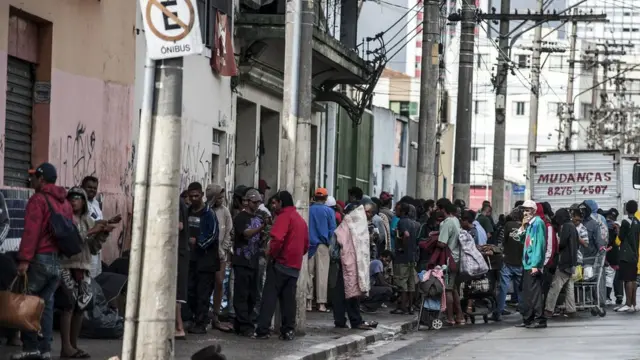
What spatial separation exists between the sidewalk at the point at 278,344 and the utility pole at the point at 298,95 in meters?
1.64

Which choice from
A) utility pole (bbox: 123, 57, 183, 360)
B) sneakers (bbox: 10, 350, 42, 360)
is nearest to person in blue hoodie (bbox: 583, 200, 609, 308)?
sneakers (bbox: 10, 350, 42, 360)

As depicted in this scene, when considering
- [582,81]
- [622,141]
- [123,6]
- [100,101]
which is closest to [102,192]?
[100,101]

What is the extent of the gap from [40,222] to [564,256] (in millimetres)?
11664

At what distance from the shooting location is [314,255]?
21938 millimetres

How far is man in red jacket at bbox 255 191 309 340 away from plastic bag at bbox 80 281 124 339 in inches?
77.2

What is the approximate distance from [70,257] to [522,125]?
93.1 m

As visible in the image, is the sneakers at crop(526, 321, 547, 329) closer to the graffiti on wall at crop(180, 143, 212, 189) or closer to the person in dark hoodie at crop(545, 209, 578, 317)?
the person in dark hoodie at crop(545, 209, 578, 317)

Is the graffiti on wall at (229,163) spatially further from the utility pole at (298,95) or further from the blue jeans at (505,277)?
the utility pole at (298,95)

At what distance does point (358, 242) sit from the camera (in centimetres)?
1905

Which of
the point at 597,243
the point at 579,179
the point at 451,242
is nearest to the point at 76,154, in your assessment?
the point at 451,242

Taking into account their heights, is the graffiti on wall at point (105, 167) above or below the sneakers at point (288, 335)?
above

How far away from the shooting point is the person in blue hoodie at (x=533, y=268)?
830 inches

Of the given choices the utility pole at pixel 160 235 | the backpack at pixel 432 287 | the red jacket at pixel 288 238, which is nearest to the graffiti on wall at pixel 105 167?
the red jacket at pixel 288 238

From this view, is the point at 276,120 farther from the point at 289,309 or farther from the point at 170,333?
the point at 170,333
